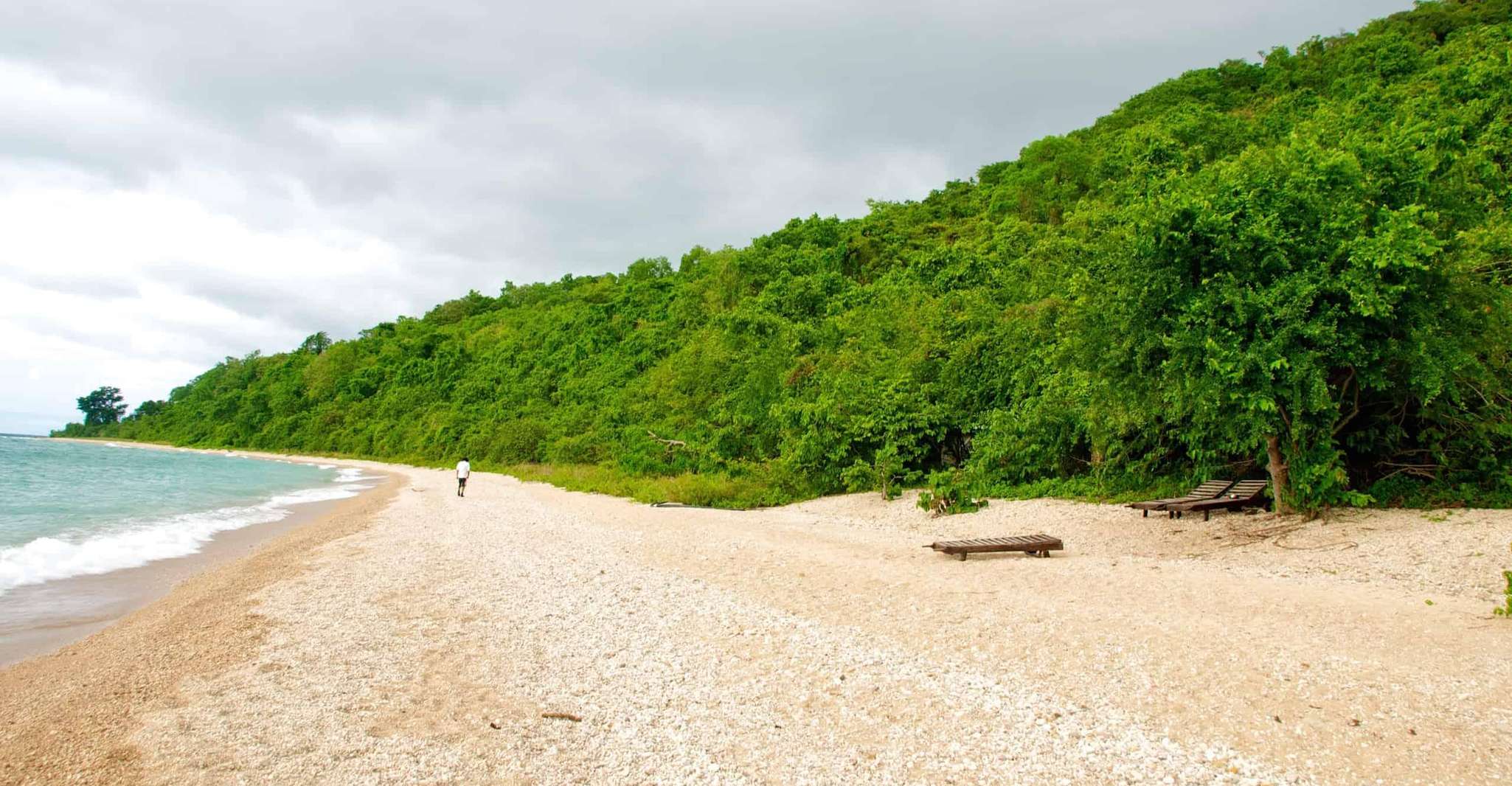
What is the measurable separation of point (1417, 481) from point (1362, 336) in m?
2.69

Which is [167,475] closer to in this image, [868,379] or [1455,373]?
[868,379]

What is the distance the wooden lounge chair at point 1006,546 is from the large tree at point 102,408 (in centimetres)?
17248

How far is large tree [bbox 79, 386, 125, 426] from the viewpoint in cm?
13425

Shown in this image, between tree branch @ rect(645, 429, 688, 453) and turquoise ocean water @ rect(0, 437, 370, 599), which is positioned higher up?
tree branch @ rect(645, 429, 688, 453)

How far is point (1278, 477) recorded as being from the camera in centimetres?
1036

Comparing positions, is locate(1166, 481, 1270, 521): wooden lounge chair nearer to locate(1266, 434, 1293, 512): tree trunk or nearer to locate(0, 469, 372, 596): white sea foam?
locate(1266, 434, 1293, 512): tree trunk

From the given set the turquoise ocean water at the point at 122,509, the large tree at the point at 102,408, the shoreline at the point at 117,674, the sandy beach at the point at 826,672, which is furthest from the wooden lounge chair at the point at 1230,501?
the large tree at the point at 102,408

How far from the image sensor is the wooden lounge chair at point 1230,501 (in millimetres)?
10984

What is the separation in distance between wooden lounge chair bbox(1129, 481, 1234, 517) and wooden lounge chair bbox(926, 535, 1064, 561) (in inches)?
111

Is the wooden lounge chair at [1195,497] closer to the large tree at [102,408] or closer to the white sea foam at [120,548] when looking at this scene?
the white sea foam at [120,548]

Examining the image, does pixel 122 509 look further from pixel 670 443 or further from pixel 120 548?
pixel 670 443

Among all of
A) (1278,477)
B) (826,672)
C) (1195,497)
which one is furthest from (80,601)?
(1278,477)

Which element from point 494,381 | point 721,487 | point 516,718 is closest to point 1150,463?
point 721,487

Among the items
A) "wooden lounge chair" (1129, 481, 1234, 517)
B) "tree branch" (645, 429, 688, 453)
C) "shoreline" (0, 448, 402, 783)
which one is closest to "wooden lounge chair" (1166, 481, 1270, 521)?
"wooden lounge chair" (1129, 481, 1234, 517)
